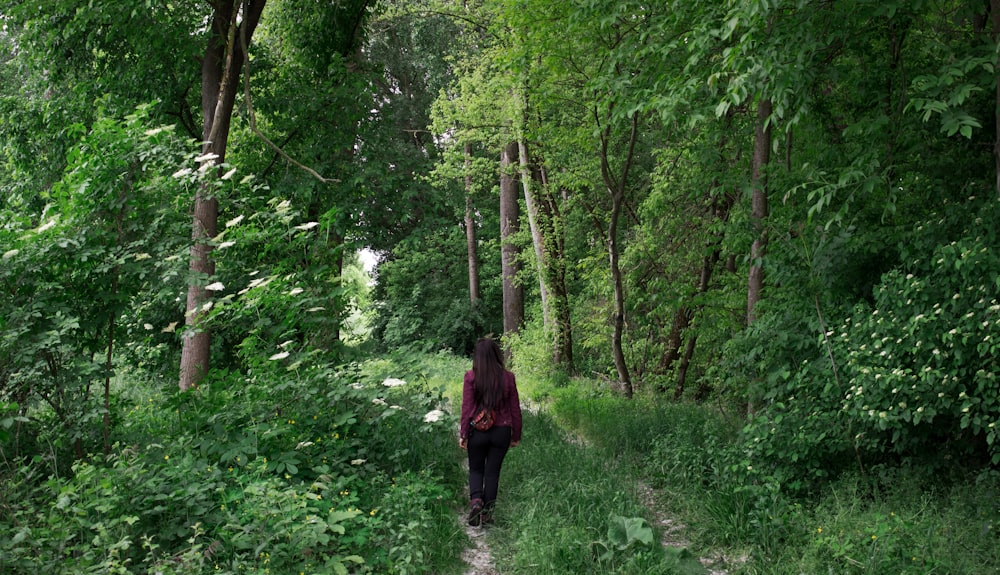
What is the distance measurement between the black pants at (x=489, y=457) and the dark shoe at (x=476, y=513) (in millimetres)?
49

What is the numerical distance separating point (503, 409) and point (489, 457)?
454 mm

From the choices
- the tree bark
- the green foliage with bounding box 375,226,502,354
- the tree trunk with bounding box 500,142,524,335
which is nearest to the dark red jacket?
the tree bark

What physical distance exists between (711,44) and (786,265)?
223 cm

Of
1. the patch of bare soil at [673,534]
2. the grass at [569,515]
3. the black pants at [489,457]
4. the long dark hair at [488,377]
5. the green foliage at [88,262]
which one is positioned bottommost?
the patch of bare soil at [673,534]

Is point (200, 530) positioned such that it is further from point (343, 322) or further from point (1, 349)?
point (343, 322)

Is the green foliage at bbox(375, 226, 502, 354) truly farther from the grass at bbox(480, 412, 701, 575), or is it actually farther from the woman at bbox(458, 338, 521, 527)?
the woman at bbox(458, 338, 521, 527)

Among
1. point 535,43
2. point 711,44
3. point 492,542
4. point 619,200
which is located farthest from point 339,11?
point 492,542

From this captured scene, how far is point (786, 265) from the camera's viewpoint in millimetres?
6656

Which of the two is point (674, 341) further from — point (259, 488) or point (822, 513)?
point (259, 488)

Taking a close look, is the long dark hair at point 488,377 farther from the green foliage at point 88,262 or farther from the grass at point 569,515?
the green foliage at point 88,262

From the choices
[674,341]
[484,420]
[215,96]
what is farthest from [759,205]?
[215,96]

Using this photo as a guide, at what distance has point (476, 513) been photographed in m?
6.01

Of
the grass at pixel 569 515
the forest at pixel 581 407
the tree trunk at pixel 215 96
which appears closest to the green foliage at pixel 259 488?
the forest at pixel 581 407

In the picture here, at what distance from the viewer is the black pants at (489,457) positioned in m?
6.05
